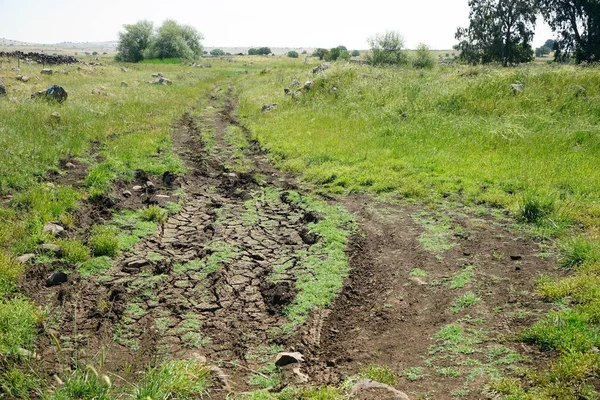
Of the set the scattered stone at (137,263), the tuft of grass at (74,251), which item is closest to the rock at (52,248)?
the tuft of grass at (74,251)

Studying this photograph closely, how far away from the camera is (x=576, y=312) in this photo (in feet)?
14.9

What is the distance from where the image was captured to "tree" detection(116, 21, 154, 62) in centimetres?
7306

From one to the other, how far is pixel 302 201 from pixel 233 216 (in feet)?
5.73

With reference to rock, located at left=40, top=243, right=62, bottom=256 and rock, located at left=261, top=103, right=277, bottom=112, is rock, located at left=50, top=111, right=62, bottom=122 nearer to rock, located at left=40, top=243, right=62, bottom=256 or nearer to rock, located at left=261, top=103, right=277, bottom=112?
rock, located at left=40, top=243, right=62, bottom=256

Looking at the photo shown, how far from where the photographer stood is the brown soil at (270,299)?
443cm

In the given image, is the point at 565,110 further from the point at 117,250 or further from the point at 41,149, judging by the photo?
the point at 41,149

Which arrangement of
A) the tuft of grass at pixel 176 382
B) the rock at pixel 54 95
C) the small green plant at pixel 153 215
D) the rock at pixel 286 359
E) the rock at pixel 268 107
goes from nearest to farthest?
the tuft of grass at pixel 176 382, the rock at pixel 286 359, the small green plant at pixel 153 215, the rock at pixel 54 95, the rock at pixel 268 107

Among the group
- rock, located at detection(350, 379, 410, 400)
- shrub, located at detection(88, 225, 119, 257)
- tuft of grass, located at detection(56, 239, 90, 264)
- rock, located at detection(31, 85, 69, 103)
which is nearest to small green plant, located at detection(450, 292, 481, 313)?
rock, located at detection(350, 379, 410, 400)

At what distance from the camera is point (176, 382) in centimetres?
375

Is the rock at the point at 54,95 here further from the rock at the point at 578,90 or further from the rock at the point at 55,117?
the rock at the point at 578,90

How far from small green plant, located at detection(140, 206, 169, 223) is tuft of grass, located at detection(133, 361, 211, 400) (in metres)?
4.35

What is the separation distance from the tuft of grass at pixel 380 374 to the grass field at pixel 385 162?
1.35 feet

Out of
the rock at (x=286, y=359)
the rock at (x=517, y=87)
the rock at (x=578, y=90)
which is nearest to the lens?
the rock at (x=286, y=359)

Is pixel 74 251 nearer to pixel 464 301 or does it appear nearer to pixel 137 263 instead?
pixel 137 263
